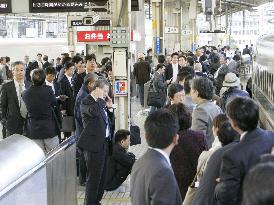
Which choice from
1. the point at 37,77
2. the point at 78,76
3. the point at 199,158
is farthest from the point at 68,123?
the point at 199,158

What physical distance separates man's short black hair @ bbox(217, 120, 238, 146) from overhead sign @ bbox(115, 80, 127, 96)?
16.7 ft

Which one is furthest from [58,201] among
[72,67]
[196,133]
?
[72,67]

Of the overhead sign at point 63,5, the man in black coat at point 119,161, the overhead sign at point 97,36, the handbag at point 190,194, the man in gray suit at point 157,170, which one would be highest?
the overhead sign at point 63,5

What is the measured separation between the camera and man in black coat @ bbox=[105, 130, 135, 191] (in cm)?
738

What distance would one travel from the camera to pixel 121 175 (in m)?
7.50

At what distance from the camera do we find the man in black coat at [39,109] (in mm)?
7453

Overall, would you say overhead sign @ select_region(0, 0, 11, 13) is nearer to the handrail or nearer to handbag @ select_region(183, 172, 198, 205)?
the handrail

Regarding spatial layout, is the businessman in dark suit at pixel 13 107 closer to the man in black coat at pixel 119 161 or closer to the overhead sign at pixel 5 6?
the man in black coat at pixel 119 161

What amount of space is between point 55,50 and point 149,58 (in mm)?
13529

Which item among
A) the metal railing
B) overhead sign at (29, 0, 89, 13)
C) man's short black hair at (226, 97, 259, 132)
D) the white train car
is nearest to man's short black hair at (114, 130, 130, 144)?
the metal railing

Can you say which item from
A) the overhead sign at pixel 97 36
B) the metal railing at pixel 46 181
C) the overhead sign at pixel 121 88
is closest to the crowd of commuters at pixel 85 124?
the metal railing at pixel 46 181

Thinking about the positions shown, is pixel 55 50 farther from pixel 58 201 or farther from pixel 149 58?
pixel 58 201

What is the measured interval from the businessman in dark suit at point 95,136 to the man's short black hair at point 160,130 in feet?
10.1

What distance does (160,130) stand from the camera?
3586 mm
